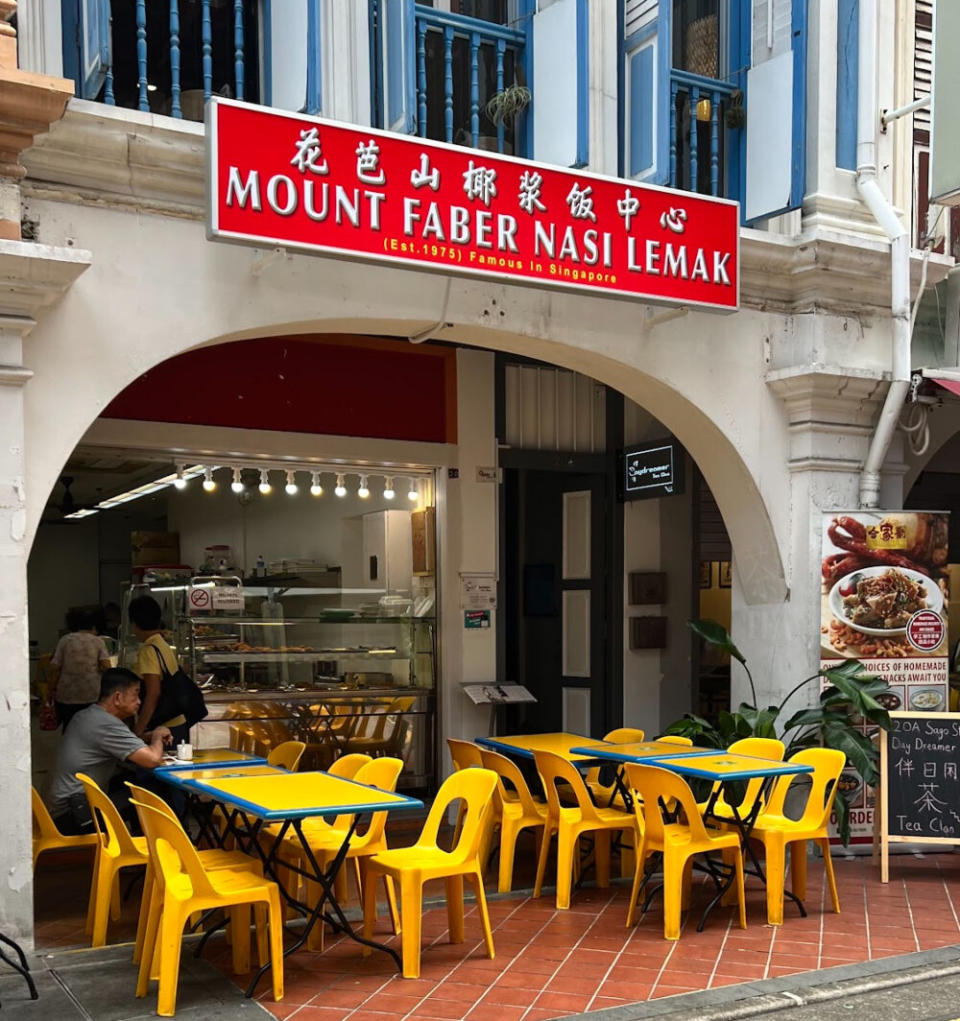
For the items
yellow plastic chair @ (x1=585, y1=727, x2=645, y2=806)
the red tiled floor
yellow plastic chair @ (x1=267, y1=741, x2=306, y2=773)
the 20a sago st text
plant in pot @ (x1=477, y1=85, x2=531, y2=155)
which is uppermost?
plant in pot @ (x1=477, y1=85, x2=531, y2=155)

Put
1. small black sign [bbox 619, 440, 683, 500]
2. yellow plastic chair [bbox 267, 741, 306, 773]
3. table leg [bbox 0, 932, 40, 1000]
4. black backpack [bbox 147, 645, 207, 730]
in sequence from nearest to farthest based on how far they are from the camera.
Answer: table leg [bbox 0, 932, 40, 1000]
yellow plastic chair [bbox 267, 741, 306, 773]
black backpack [bbox 147, 645, 207, 730]
small black sign [bbox 619, 440, 683, 500]

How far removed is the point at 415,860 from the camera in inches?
225

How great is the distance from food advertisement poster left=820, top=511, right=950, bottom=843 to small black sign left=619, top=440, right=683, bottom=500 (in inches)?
59.5

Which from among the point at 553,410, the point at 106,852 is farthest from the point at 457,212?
the point at 553,410

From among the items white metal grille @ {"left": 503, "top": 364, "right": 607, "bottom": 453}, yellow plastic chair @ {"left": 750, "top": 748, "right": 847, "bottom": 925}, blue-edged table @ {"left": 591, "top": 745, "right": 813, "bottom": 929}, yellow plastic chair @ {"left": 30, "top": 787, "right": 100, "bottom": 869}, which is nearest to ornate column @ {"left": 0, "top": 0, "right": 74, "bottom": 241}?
yellow plastic chair @ {"left": 30, "top": 787, "right": 100, "bottom": 869}

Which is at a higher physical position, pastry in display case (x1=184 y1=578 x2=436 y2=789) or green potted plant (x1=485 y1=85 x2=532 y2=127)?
green potted plant (x1=485 y1=85 x2=532 y2=127)

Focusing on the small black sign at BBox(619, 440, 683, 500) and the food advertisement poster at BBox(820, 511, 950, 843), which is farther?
the small black sign at BBox(619, 440, 683, 500)

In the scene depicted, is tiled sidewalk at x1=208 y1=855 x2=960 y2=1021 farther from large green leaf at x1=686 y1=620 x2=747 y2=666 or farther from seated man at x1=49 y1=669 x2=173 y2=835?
large green leaf at x1=686 y1=620 x2=747 y2=666

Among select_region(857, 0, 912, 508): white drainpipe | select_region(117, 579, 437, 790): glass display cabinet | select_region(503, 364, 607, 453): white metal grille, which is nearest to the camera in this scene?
select_region(857, 0, 912, 508): white drainpipe

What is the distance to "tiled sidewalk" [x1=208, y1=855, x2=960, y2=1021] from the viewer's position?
17.1 feet

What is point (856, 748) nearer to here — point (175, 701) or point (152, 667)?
point (175, 701)

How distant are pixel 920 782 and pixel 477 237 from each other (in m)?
4.22

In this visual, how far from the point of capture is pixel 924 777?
7.51 metres

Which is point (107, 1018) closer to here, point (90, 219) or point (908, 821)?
point (90, 219)
